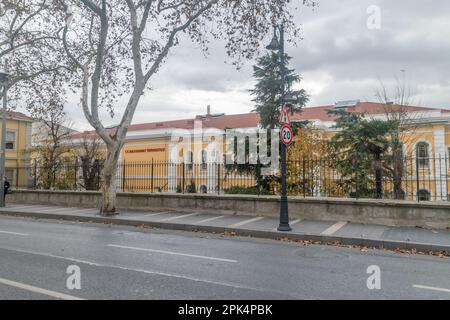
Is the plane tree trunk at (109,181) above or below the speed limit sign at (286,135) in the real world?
below

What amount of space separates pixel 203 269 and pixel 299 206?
7.65 meters

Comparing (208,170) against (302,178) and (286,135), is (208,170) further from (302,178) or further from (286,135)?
(286,135)

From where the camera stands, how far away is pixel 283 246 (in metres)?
9.47

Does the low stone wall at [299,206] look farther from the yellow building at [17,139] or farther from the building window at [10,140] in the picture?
the building window at [10,140]

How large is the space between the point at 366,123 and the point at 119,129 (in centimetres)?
1362

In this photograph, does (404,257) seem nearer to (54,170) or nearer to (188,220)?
(188,220)

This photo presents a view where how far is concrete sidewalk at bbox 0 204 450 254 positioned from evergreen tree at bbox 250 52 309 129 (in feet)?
36.0

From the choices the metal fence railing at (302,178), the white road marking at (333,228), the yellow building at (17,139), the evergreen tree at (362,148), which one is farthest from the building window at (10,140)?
the white road marking at (333,228)

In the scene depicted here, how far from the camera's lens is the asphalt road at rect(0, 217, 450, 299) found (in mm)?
5211

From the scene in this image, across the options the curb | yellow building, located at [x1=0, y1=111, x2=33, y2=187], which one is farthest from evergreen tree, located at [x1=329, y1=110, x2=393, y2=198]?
yellow building, located at [x1=0, y1=111, x2=33, y2=187]

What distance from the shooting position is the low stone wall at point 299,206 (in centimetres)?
1160

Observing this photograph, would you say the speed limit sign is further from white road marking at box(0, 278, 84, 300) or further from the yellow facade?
white road marking at box(0, 278, 84, 300)

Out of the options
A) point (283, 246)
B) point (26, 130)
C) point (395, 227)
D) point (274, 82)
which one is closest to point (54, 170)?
point (274, 82)

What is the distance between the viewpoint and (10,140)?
1575 inches
